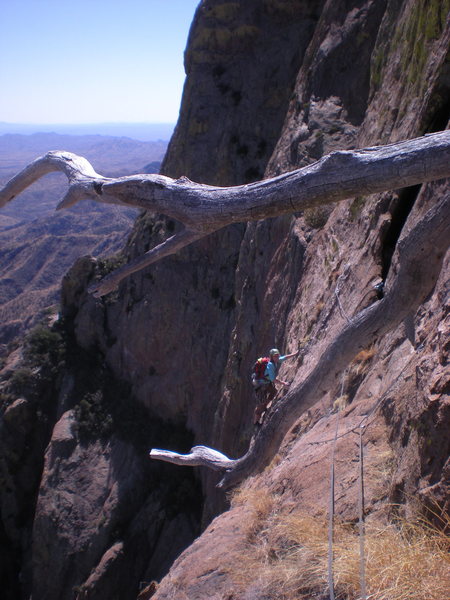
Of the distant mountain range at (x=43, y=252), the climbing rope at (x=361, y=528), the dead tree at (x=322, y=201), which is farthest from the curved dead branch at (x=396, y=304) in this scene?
the distant mountain range at (x=43, y=252)

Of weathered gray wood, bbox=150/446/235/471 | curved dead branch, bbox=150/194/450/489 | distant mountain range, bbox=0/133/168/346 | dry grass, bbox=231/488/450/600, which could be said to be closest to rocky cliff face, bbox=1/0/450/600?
dry grass, bbox=231/488/450/600

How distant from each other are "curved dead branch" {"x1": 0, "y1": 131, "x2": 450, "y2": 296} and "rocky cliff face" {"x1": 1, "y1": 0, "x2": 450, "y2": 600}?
214cm

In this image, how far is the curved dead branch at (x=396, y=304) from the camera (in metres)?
3.28

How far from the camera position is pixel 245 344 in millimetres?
13672

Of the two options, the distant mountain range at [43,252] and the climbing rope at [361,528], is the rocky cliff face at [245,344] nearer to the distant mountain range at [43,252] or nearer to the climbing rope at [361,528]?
the climbing rope at [361,528]

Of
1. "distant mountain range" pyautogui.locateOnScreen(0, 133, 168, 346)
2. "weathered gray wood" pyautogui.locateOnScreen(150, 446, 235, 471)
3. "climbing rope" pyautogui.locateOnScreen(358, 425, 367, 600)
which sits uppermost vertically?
"climbing rope" pyautogui.locateOnScreen(358, 425, 367, 600)

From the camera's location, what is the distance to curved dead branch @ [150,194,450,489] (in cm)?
328

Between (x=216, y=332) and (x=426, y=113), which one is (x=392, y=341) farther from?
(x=216, y=332)

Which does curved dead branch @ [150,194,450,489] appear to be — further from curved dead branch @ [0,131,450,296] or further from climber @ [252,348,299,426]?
climber @ [252,348,299,426]

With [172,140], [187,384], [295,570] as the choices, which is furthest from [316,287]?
[172,140]

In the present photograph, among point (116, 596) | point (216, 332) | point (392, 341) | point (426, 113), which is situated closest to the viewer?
point (392, 341)

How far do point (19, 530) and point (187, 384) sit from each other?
36.6 feet

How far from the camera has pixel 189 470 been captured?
19422mm

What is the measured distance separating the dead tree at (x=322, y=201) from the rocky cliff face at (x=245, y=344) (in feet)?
3.21
